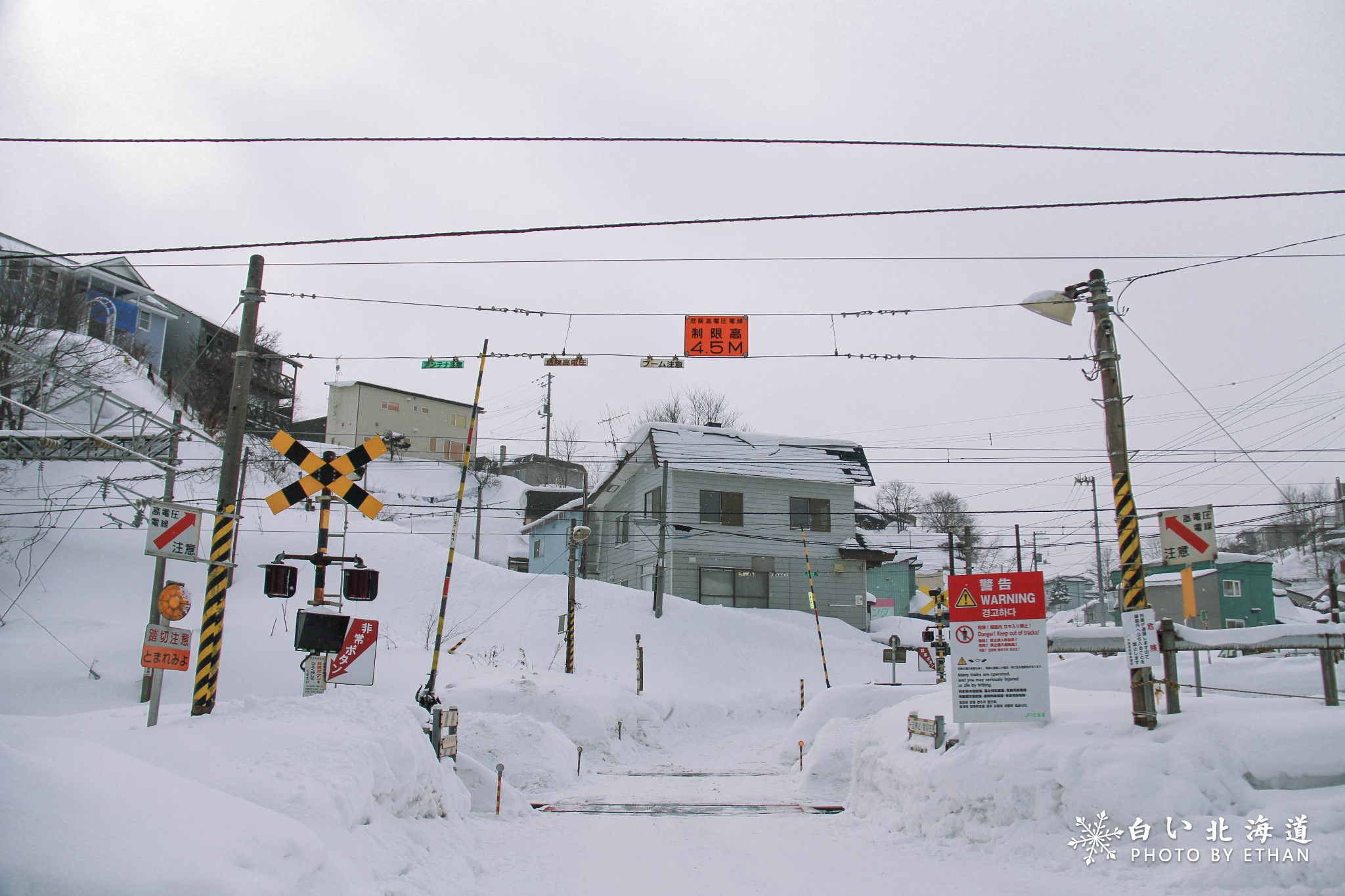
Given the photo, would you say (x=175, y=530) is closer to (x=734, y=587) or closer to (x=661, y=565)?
(x=661, y=565)

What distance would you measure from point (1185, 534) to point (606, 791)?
30.0 ft

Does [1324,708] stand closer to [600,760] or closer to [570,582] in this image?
[600,760]

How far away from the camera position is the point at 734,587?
35.7 m

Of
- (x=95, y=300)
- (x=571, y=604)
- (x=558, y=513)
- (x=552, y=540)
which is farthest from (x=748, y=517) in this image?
(x=95, y=300)

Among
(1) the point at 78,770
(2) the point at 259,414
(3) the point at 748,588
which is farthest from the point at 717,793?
(2) the point at 259,414

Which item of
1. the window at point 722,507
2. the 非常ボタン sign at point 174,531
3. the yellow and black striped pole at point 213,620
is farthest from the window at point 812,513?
the 非常ボタン sign at point 174,531

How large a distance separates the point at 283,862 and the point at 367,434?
55.1m

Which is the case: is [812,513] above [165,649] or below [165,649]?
above

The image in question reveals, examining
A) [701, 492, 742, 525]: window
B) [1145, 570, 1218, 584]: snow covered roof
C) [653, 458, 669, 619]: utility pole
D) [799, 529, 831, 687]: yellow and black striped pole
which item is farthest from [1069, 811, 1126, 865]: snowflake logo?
[1145, 570, 1218, 584]: snow covered roof

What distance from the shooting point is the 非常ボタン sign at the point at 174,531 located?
33.6ft

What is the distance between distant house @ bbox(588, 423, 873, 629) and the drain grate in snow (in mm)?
22553

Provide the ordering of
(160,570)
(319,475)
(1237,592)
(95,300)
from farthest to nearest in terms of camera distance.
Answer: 1. (1237,592)
2. (95,300)
3. (160,570)
4. (319,475)

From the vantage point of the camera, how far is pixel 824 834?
9.41 m

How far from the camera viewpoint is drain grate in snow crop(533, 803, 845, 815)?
1087 cm
